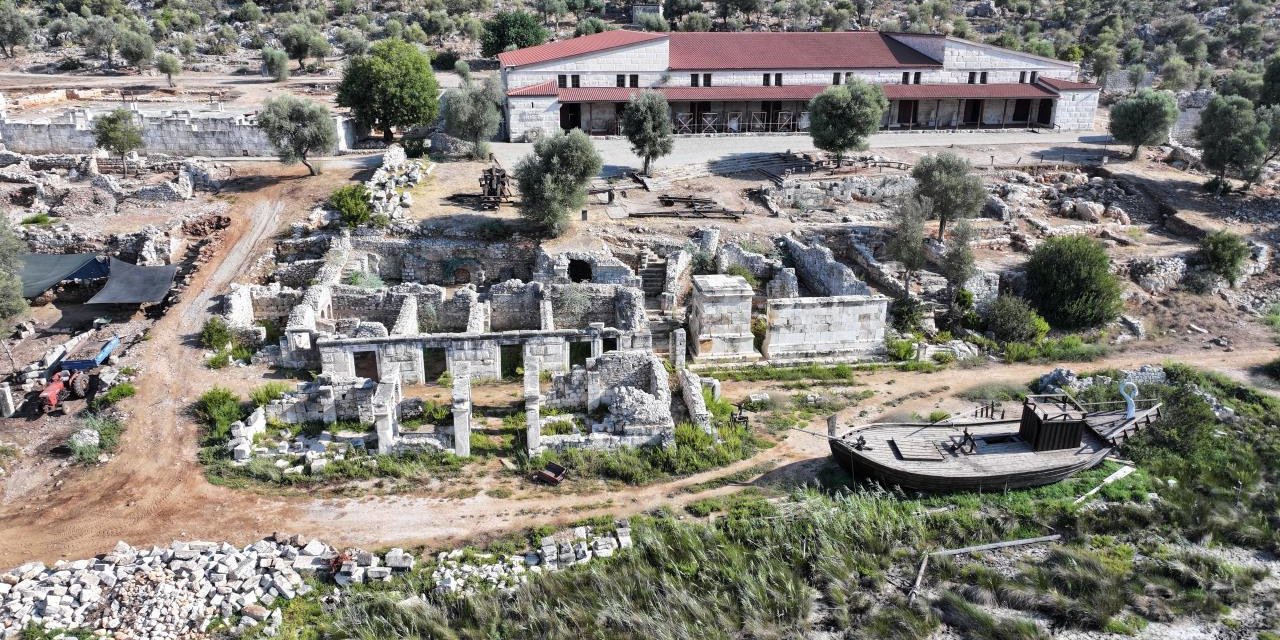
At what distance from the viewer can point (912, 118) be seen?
5281 cm

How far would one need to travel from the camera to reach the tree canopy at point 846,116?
135ft

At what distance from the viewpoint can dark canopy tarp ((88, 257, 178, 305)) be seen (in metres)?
27.6

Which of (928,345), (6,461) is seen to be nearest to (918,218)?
(928,345)

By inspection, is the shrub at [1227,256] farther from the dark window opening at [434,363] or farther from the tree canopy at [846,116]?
the dark window opening at [434,363]

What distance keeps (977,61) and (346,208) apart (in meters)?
40.0

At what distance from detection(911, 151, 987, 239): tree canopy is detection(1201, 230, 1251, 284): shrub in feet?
28.9

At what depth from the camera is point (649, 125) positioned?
3894cm

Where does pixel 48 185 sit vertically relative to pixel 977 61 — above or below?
below

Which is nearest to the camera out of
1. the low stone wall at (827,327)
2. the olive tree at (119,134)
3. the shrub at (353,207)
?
the low stone wall at (827,327)

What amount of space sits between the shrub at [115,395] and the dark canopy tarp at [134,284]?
20.3ft

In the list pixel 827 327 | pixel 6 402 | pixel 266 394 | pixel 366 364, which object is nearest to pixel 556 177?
pixel 366 364

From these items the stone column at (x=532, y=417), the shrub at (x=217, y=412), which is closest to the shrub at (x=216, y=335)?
the shrub at (x=217, y=412)

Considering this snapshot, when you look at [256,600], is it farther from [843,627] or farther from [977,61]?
[977,61]

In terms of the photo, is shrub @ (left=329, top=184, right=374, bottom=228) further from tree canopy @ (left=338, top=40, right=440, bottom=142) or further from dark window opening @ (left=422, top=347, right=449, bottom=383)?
tree canopy @ (left=338, top=40, right=440, bottom=142)
